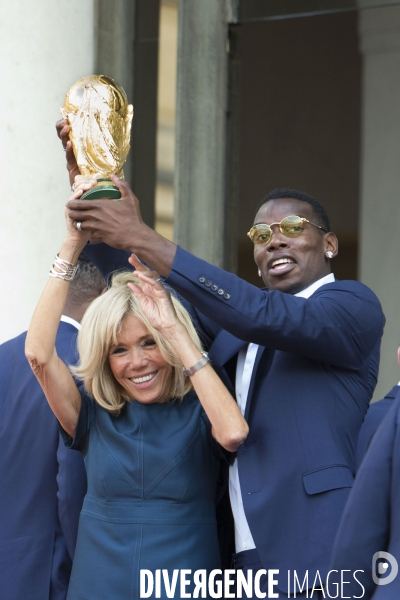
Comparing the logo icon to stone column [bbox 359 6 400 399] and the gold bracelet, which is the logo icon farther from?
stone column [bbox 359 6 400 399]

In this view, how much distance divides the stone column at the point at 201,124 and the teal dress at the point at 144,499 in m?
2.77

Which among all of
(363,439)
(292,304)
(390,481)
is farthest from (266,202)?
(390,481)

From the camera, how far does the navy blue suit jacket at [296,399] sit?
2.71 metres

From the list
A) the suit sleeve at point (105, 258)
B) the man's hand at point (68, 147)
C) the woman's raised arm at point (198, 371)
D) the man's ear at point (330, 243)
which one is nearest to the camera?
the woman's raised arm at point (198, 371)

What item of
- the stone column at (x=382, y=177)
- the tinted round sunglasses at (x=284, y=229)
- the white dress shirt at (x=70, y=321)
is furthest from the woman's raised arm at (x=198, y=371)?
the stone column at (x=382, y=177)

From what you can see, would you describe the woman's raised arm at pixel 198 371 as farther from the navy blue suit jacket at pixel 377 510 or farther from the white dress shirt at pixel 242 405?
the navy blue suit jacket at pixel 377 510

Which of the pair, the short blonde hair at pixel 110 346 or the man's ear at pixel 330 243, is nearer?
the short blonde hair at pixel 110 346

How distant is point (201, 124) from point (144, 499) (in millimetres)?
3232

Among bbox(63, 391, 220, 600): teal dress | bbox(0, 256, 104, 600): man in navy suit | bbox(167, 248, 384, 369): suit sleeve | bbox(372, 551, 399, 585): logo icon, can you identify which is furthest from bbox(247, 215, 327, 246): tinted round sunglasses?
bbox(372, 551, 399, 585): logo icon

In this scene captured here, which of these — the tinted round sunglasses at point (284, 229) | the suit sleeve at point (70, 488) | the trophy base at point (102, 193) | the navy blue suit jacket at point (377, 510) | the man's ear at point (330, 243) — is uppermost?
the trophy base at point (102, 193)

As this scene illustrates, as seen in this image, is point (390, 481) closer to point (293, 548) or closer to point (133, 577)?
point (293, 548)

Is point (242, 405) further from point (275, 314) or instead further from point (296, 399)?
point (275, 314)

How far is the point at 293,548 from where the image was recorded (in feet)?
9.07

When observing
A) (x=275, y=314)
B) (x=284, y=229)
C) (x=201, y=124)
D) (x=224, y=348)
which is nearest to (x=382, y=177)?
(x=201, y=124)
